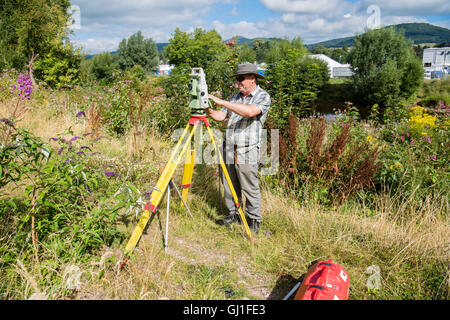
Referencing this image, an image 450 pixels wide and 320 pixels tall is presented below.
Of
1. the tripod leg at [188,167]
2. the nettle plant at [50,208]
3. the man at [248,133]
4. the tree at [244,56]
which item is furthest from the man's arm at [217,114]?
the tree at [244,56]

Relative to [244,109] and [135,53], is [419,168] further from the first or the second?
[135,53]

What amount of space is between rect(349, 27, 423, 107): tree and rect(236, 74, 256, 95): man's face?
95.9 feet

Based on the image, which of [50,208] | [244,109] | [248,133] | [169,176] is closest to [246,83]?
[244,109]

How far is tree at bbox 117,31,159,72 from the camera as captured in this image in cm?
6991

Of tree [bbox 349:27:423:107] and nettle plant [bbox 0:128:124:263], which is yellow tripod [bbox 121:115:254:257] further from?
tree [bbox 349:27:423:107]

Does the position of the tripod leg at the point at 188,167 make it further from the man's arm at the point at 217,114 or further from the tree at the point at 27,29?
the tree at the point at 27,29

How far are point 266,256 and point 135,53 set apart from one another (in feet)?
251

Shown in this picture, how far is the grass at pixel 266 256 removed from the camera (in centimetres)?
211

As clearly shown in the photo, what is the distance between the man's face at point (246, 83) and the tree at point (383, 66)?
29.2 metres

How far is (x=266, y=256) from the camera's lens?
9.12 ft

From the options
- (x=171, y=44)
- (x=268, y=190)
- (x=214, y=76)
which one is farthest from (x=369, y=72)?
(x=268, y=190)

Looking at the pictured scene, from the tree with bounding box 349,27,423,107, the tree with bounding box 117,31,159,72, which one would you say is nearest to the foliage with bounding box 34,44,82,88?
the tree with bounding box 349,27,423,107
